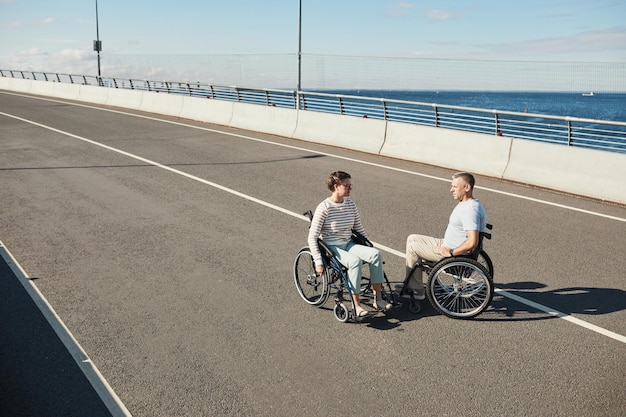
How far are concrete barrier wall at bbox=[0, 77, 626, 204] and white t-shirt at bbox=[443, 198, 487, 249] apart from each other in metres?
6.80

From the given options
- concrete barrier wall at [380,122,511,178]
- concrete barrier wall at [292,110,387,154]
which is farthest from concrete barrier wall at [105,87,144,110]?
concrete barrier wall at [380,122,511,178]

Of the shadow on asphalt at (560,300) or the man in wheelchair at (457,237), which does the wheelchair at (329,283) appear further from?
the shadow on asphalt at (560,300)

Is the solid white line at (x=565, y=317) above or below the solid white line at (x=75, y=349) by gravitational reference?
Answer: above

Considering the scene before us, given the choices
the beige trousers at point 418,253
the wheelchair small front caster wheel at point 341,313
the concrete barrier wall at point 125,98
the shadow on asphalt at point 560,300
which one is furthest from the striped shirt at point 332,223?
the concrete barrier wall at point 125,98

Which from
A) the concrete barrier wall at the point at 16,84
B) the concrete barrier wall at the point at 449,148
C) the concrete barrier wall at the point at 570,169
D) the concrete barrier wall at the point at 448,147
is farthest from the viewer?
the concrete barrier wall at the point at 16,84

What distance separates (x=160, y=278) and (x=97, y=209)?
3.92 metres

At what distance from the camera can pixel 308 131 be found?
65.0 feet

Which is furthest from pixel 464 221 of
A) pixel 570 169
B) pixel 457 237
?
pixel 570 169

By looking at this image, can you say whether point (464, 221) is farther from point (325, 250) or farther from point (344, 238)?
point (325, 250)

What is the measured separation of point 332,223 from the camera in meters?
6.31

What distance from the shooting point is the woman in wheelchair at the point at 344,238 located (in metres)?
6.02

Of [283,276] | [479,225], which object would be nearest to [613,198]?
[479,225]

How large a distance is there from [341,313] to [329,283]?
15.7 inches

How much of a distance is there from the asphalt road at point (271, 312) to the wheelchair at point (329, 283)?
0.17m
